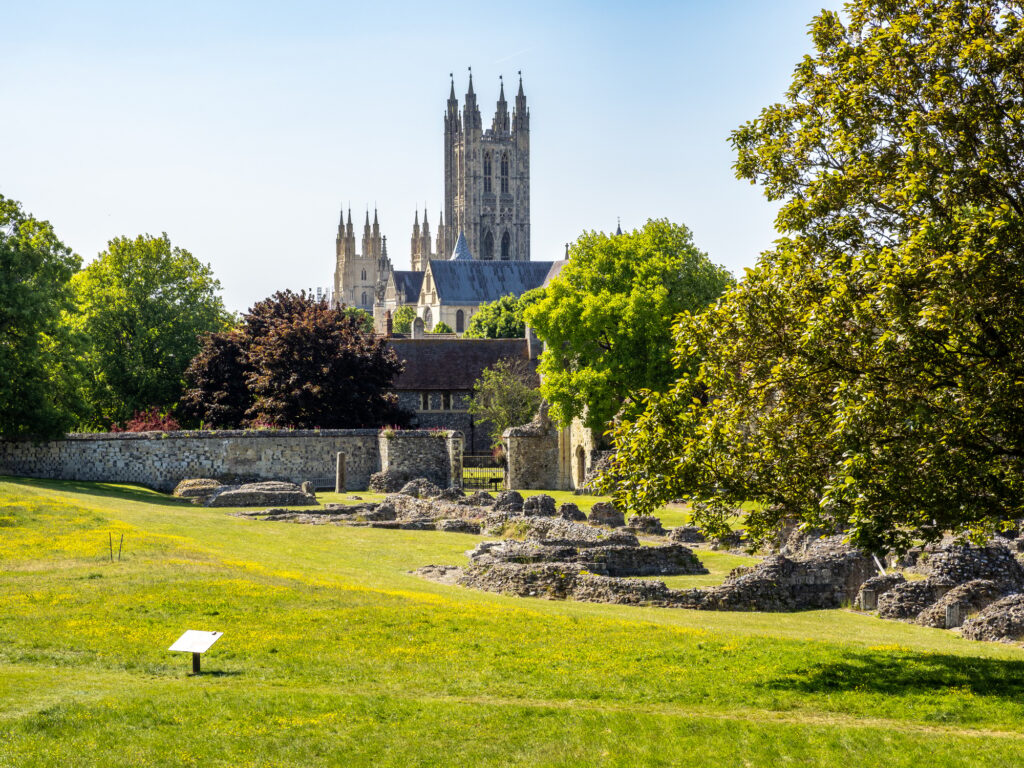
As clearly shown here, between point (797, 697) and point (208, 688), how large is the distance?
7106 mm

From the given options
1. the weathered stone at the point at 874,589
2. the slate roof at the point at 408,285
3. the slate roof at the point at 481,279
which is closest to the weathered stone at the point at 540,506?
the weathered stone at the point at 874,589

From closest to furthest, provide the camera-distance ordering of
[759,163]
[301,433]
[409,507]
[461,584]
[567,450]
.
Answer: [759,163], [461,584], [409,507], [301,433], [567,450]

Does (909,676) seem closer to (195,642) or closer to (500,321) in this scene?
(195,642)

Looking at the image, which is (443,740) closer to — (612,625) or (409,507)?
(612,625)

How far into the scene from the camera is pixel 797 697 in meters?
14.1

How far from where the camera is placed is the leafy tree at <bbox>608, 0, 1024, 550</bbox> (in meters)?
13.9

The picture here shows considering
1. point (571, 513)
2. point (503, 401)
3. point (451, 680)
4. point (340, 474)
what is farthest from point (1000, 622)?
point (503, 401)

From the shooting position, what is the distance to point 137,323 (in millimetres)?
63094

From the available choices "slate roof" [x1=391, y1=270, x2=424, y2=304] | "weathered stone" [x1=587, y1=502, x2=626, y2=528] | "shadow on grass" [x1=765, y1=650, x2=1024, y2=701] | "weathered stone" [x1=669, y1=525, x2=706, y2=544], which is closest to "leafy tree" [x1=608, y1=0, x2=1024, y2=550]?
"shadow on grass" [x1=765, y1=650, x2=1024, y2=701]

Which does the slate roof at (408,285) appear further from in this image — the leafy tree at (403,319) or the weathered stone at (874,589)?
the weathered stone at (874,589)

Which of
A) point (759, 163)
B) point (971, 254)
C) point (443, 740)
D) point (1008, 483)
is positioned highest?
point (759, 163)

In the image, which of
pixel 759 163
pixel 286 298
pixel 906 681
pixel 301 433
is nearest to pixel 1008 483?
pixel 906 681

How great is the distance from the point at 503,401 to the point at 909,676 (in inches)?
1999

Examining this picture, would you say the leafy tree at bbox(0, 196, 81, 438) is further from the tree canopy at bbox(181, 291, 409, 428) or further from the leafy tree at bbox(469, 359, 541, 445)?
the leafy tree at bbox(469, 359, 541, 445)
